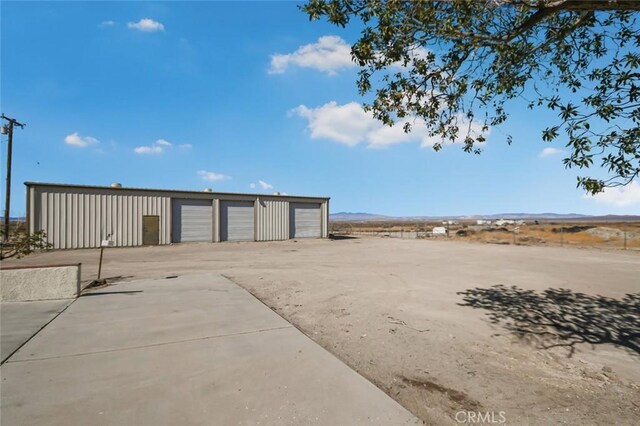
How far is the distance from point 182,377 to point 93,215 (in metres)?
22.7

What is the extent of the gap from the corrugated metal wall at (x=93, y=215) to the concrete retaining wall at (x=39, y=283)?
52.8 feet

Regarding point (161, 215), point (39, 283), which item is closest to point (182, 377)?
point (39, 283)

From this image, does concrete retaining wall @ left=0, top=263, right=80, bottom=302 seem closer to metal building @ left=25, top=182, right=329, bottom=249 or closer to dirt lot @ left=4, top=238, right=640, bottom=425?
dirt lot @ left=4, top=238, right=640, bottom=425

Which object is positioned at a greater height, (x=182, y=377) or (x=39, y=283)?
(x=39, y=283)

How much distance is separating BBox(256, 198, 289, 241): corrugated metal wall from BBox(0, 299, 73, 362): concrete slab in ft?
70.3

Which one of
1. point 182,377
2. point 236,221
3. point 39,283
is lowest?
point 182,377

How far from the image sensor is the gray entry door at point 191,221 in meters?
25.1

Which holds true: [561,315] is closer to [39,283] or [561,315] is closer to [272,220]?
[39,283]

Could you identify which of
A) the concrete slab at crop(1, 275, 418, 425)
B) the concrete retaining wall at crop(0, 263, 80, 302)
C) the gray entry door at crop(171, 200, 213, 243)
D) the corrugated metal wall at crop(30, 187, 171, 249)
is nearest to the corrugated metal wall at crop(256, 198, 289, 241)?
the gray entry door at crop(171, 200, 213, 243)

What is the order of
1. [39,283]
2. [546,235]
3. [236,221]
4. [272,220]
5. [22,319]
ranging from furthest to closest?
[546,235], [272,220], [236,221], [39,283], [22,319]

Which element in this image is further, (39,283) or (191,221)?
(191,221)

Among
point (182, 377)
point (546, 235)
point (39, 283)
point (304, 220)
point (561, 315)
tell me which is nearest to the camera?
point (182, 377)

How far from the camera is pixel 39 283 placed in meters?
7.05

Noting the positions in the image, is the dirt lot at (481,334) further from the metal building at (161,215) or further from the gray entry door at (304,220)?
the gray entry door at (304,220)
